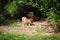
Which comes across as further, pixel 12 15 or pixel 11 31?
pixel 12 15

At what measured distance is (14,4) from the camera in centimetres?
660

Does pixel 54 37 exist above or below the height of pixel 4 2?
below

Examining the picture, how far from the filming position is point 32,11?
7.32 metres

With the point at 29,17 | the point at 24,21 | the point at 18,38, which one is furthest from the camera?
the point at 29,17

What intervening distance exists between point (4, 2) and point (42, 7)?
7.34ft

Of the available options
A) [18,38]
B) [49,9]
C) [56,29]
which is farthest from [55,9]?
[18,38]

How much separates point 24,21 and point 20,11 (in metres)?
0.68

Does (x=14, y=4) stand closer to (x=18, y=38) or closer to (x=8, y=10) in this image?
(x=8, y=10)

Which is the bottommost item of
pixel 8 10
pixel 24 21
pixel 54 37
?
pixel 54 37

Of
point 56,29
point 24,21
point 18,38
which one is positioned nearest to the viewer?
point 18,38

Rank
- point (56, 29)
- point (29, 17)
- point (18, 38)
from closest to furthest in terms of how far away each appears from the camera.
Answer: point (18, 38)
point (56, 29)
point (29, 17)

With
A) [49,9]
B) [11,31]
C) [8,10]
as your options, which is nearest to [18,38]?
[11,31]

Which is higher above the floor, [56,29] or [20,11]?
[20,11]

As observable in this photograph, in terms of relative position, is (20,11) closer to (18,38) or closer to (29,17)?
(29,17)
